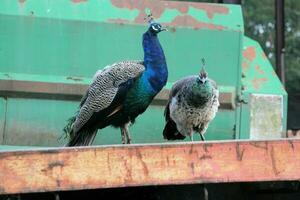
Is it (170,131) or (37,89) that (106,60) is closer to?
(37,89)

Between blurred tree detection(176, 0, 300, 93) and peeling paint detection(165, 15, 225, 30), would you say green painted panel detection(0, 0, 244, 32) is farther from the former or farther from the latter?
blurred tree detection(176, 0, 300, 93)

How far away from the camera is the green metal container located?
11.6 ft

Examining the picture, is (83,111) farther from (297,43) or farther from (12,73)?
(297,43)

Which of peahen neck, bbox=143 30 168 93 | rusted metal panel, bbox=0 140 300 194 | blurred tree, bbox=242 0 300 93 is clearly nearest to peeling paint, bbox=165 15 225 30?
peahen neck, bbox=143 30 168 93

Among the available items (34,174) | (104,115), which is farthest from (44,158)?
(104,115)

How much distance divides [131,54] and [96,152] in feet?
6.73

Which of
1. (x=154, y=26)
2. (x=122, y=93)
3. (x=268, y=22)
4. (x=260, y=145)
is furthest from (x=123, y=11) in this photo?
(x=268, y=22)

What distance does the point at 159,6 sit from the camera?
3.81 meters

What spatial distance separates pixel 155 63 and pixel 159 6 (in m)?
0.29

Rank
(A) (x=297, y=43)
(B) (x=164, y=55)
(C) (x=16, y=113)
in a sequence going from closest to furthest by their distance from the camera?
(C) (x=16, y=113) < (B) (x=164, y=55) < (A) (x=297, y=43)

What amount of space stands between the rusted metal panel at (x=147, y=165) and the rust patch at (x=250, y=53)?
2.10m

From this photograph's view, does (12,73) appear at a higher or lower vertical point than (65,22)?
lower

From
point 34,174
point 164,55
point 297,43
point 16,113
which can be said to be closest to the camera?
point 34,174

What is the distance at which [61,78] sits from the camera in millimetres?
3592
